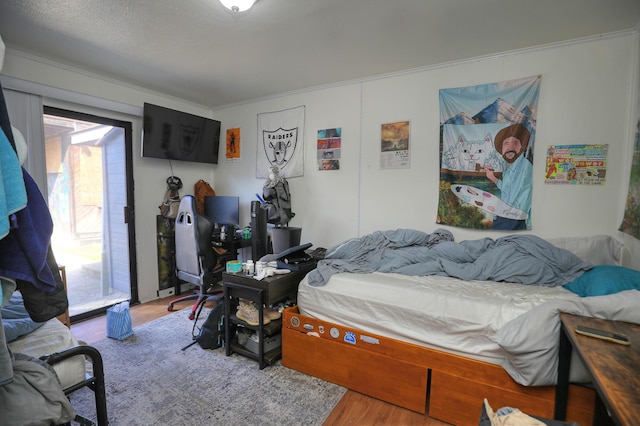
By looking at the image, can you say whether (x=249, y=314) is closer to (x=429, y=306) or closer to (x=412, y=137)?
(x=429, y=306)

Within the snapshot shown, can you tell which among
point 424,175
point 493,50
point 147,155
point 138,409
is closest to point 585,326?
point 424,175

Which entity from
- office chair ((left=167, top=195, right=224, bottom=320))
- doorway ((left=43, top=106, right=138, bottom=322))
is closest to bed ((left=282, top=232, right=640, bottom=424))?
office chair ((left=167, top=195, right=224, bottom=320))

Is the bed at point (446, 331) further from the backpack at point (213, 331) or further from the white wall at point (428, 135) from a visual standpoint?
the backpack at point (213, 331)

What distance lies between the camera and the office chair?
290cm

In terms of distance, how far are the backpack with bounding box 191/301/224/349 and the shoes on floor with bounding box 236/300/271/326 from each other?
0.28 meters

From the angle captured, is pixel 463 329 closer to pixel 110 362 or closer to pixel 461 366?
pixel 461 366

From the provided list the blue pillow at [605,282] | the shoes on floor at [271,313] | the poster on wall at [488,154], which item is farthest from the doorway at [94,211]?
the blue pillow at [605,282]

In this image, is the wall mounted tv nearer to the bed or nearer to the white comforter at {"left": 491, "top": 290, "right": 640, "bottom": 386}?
the bed

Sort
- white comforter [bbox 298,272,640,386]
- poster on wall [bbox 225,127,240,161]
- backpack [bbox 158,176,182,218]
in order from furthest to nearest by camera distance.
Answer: poster on wall [bbox 225,127,240,161]
backpack [bbox 158,176,182,218]
white comforter [bbox 298,272,640,386]

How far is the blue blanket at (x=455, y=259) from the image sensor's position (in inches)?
78.8

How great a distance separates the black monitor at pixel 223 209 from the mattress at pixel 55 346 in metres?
2.12

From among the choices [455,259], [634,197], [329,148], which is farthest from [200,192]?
[634,197]

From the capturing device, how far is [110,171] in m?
3.42

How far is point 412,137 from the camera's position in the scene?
2.83 metres
